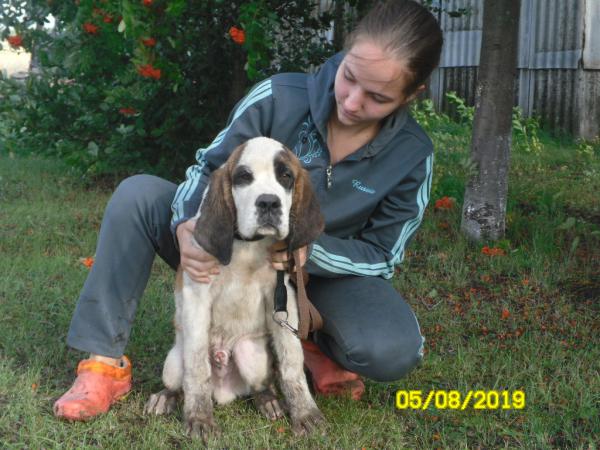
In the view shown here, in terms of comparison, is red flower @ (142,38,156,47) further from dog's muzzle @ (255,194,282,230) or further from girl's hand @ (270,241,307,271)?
dog's muzzle @ (255,194,282,230)

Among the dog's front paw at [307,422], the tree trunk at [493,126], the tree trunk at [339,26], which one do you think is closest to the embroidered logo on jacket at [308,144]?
the dog's front paw at [307,422]

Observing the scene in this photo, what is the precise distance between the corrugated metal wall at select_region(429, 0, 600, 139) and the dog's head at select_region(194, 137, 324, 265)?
6.48 meters

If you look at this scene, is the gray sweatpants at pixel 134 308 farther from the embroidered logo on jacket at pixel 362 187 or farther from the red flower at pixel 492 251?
the red flower at pixel 492 251

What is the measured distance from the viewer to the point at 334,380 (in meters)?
3.47

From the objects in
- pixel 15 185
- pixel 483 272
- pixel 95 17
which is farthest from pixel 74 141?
pixel 483 272

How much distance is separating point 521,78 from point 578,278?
6137 mm

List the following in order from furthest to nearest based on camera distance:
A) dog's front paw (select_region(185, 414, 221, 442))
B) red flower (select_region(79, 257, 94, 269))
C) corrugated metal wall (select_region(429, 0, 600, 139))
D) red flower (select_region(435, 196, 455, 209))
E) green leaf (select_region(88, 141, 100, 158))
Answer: corrugated metal wall (select_region(429, 0, 600, 139)) < green leaf (select_region(88, 141, 100, 158)) < red flower (select_region(435, 196, 455, 209)) < red flower (select_region(79, 257, 94, 269)) < dog's front paw (select_region(185, 414, 221, 442))

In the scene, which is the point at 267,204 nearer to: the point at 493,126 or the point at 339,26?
the point at 493,126

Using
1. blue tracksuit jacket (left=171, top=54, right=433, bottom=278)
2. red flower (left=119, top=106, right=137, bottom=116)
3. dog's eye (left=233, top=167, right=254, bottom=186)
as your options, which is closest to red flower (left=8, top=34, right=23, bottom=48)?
red flower (left=119, top=106, right=137, bottom=116)

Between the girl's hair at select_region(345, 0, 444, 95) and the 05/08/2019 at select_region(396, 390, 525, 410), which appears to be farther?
the 05/08/2019 at select_region(396, 390, 525, 410)

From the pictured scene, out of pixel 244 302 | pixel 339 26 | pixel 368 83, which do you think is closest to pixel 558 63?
pixel 339 26

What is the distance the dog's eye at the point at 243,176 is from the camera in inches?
111

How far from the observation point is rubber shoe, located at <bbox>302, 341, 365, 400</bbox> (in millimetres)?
3461

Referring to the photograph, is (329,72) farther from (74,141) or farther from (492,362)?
(74,141)
